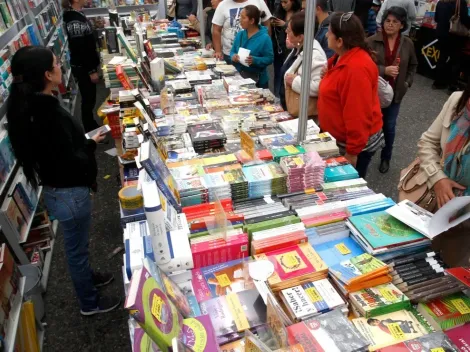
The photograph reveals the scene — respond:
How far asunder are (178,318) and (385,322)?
2.70 ft

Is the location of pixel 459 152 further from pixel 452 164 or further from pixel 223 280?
pixel 223 280

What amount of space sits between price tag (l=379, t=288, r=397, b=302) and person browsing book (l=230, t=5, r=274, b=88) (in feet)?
11.6

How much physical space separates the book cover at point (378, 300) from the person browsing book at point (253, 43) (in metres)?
3.53

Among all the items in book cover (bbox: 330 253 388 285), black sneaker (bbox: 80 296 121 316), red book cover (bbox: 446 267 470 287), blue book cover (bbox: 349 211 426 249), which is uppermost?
red book cover (bbox: 446 267 470 287)

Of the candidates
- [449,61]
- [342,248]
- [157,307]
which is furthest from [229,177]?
[449,61]

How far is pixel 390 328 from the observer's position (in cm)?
145

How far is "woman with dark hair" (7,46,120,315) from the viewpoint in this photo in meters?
1.97

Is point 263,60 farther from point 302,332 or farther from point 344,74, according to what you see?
point 302,332

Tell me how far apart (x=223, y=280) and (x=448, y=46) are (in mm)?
6934

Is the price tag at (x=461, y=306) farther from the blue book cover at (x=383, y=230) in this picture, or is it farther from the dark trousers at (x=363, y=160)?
the dark trousers at (x=363, y=160)

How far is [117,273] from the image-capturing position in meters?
3.19

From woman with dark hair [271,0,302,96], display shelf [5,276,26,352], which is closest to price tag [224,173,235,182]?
display shelf [5,276,26,352]

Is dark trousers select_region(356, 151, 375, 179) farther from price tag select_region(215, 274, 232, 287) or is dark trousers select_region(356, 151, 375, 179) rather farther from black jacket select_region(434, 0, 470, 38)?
black jacket select_region(434, 0, 470, 38)

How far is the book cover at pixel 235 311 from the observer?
1482 millimetres
